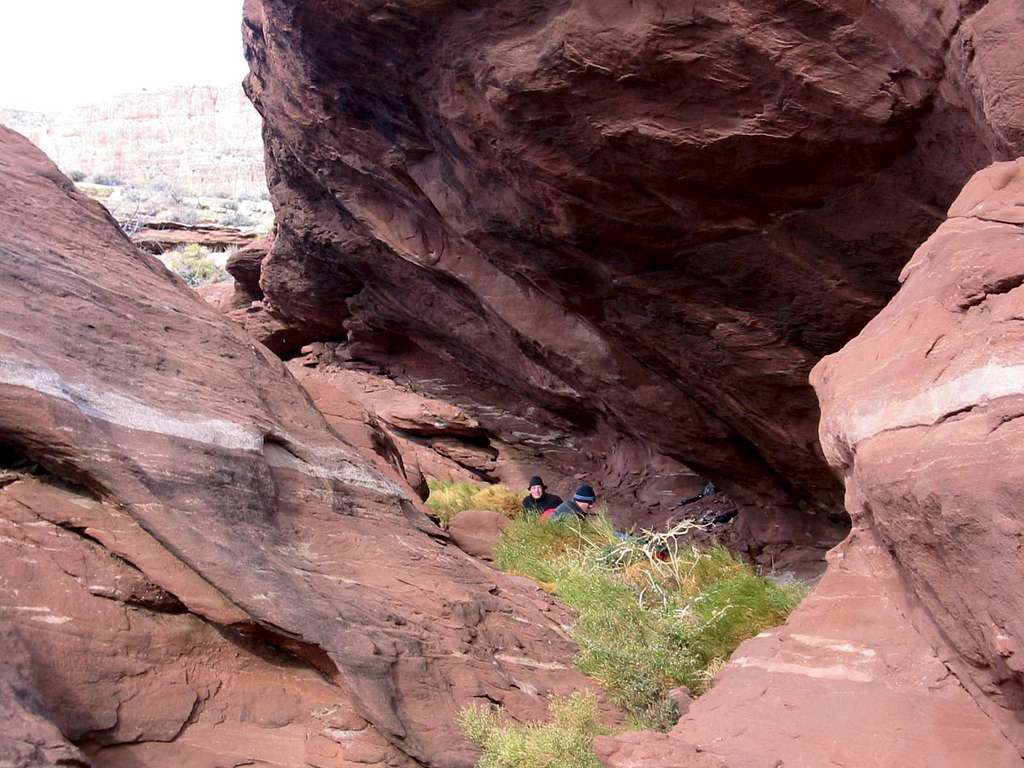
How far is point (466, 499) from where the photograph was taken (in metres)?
11.5

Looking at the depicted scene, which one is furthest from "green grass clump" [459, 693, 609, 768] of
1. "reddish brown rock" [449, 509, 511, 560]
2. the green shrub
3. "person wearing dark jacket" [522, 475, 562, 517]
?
the green shrub

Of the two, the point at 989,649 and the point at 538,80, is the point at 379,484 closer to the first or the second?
the point at 538,80

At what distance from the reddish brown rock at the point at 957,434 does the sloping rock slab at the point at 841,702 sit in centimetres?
10

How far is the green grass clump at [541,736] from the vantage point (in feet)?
13.0

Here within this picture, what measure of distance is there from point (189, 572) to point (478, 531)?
194 inches

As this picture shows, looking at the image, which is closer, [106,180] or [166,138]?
[106,180]

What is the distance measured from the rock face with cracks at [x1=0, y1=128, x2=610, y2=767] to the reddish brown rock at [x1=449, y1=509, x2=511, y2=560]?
263 centimetres

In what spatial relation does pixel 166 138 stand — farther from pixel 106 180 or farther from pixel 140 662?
pixel 140 662

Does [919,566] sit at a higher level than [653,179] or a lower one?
lower

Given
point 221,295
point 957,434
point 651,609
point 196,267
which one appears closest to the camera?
point 957,434

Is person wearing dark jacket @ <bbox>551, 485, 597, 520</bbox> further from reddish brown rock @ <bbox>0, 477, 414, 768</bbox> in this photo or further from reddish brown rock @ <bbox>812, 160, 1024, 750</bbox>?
reddish brown rock @ <bbox>812, 160, 1024, 750</bbox>

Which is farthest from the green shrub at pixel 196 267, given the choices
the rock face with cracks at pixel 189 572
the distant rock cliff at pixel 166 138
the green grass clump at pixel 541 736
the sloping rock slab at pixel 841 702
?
the distant rock cliff at pixel 166 138

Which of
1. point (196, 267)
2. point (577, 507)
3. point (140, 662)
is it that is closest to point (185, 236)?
point (196, 267)

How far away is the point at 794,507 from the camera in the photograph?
35.1ft
